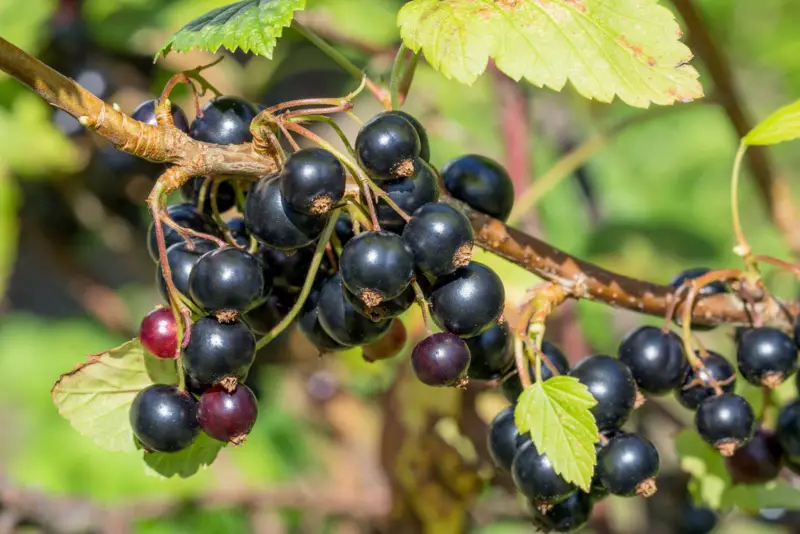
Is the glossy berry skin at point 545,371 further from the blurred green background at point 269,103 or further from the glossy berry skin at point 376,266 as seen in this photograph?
the blurred green background at point 269,103

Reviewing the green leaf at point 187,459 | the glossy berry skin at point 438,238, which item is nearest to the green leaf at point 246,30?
the glossy berry skin at point 438,238

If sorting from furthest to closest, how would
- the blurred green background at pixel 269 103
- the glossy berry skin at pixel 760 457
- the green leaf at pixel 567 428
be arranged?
the blurred green background at pixel 269 103 < the glossy berry skin at pixel 760 457 < the green leaf at pixel 567 428

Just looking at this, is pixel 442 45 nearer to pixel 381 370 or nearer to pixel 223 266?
pixel 223 266

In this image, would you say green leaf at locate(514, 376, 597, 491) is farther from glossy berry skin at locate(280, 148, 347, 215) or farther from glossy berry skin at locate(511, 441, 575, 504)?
glossy berry skin at locate(280, 148, 347, 215)

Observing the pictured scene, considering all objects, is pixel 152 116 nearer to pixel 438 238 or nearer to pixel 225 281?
pixel 225 281

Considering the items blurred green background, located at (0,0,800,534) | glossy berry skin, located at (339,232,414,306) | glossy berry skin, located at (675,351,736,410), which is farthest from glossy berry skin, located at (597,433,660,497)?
blurred green background, located at (0,0,800,534)

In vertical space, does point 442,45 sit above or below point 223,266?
above

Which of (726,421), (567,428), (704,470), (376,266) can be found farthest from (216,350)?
(704,470)

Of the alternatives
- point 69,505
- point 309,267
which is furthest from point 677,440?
point 69,505
